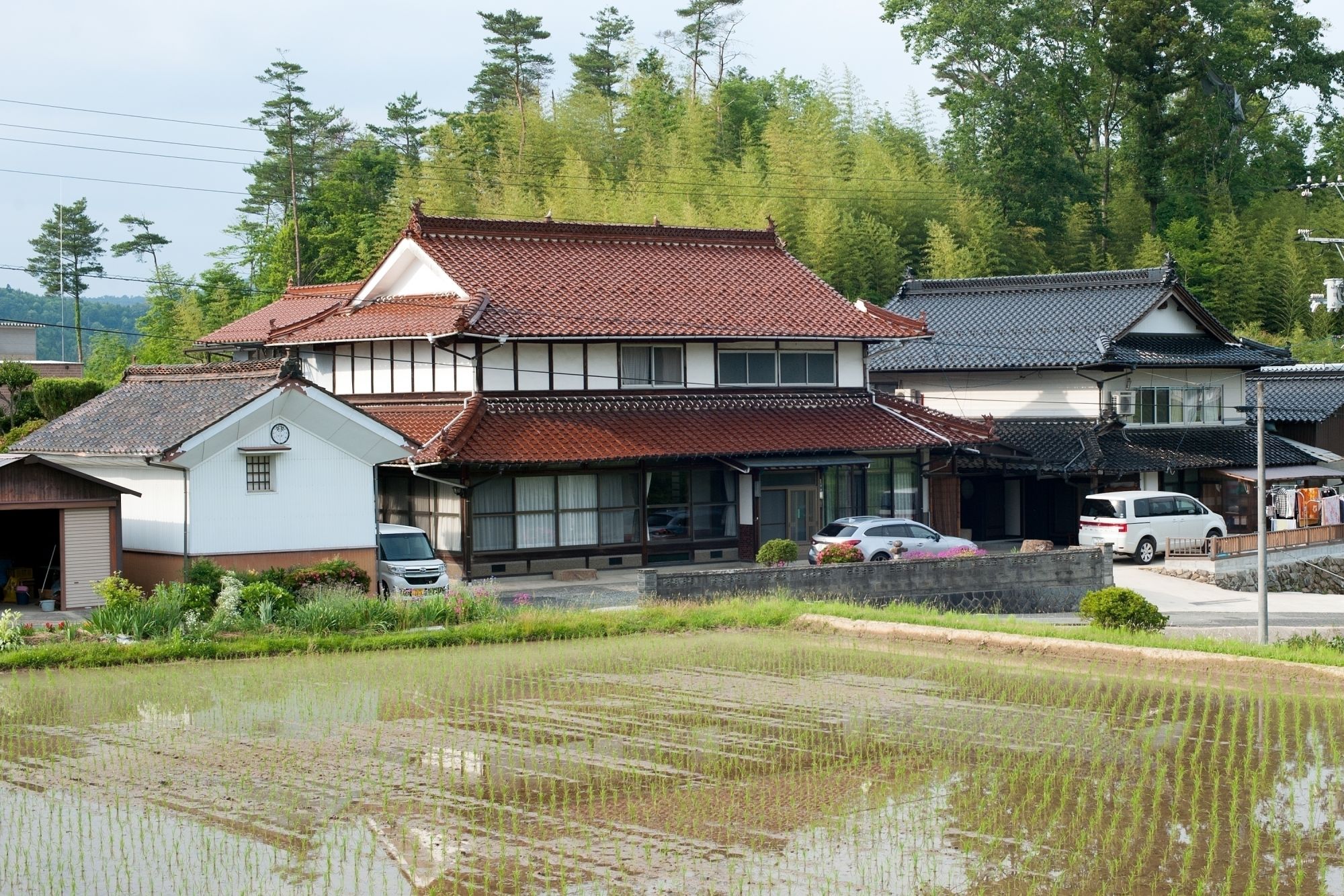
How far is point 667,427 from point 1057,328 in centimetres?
1284

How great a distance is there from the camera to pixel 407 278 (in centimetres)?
3325

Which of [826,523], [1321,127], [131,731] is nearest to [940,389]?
[826,523]

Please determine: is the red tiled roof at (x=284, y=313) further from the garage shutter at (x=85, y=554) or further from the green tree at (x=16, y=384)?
the garage shutter at (x=85, y=554)

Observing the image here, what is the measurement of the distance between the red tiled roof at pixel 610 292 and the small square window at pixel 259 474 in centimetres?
522

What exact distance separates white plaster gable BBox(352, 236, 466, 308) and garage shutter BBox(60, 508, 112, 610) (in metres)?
9.56

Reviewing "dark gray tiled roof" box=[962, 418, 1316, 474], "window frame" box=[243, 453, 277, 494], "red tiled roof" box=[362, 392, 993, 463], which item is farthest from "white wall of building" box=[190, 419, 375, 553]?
"dark gray tiled roof" box=[962, 418, 1316, 474]

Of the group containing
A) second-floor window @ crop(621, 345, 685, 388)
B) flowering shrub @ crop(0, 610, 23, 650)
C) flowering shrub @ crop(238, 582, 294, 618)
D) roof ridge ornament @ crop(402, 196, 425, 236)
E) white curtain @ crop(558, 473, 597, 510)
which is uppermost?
roof ridge ornament @ crop(402, 196, 425, 236)

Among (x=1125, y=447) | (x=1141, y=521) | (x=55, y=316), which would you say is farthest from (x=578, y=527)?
(x=55, y=316)

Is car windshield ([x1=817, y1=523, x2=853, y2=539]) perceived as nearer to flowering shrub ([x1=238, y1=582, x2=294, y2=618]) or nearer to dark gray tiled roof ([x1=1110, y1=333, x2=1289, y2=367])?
dark gray tiled roof ([x1=1110, y1=333, x2=1289, y2=367])

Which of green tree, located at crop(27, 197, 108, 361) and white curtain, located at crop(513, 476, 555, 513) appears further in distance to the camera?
green tree, located at crop(27, 197, 108, 361)

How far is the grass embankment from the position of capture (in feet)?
63.8

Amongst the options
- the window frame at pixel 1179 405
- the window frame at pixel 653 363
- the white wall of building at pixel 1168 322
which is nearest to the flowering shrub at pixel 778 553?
the window frame at pixel 653 363

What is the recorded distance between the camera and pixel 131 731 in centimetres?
1540

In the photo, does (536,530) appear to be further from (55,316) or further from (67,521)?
(55,316)
